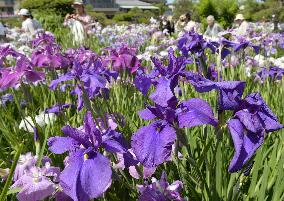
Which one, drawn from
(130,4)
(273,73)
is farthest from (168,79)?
(130,4)

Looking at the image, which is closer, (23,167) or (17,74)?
Answer: (23,167)

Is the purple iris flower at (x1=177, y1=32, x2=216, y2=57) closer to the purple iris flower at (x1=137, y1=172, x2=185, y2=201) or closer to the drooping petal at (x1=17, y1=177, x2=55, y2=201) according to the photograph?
the purple iris flower at (x1=137, y1=172, x2=185, y2=201)

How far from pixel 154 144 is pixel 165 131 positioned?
5 centimetres

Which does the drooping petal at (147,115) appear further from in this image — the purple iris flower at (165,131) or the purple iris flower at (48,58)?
the purple iris flower at (48,58)

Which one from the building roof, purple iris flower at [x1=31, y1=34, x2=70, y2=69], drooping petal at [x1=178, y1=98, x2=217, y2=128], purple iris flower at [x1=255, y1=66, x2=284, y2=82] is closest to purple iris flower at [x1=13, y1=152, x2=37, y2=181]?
drooping petal at [x1=178, y1=98, x2=217, y2=128]

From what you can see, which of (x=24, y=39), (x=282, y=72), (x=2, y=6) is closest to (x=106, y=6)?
(x=2, y=6)

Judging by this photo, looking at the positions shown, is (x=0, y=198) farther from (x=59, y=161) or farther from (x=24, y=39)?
(x=24, y=39)

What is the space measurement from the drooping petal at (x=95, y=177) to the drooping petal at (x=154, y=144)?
0.31 feet

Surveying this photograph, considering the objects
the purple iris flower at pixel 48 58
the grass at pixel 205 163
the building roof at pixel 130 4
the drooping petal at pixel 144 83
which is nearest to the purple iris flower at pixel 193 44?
the grass at pixel 205 163

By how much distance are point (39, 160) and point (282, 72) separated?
2.26m

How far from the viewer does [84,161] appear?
961 mm

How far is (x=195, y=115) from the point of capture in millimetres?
1001

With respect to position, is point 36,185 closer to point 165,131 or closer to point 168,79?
point 165,131

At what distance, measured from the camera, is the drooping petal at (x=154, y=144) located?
0.99 metres
